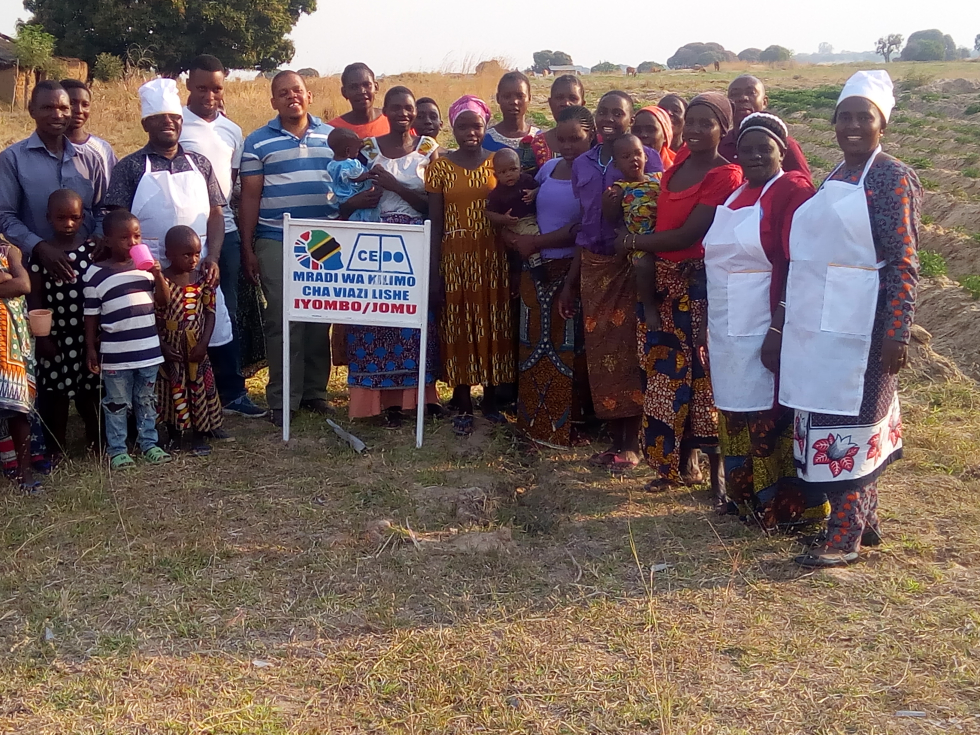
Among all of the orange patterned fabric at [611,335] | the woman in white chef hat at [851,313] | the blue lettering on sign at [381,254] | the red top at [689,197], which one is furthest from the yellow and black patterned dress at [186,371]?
the woman in white chef hat at [851,313]

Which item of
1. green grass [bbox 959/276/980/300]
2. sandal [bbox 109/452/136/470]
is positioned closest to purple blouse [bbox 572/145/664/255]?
sandal [bbox 109/452/136/470]

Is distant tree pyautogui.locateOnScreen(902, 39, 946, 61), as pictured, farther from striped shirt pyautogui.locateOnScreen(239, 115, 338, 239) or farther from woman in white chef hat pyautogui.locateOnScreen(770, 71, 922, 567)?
woman in white chef hat pyautogui.locateOnScreen(770, 71, 922, 567)

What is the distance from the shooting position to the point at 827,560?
13.0 ft

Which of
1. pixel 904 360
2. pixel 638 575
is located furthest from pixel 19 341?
pixel 904 360

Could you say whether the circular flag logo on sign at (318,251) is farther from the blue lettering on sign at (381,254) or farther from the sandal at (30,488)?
the sandal at (30,488)

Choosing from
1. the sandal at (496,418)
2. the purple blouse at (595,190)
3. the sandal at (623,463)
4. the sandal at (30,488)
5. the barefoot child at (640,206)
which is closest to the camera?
the barefoot child at (640,206)

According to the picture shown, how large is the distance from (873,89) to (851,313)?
913 millimetres

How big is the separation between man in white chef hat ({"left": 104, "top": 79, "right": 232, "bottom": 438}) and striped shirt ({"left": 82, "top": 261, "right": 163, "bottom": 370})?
0.36 m

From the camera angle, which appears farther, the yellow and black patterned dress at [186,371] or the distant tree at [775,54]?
the distant tree at [775,54]

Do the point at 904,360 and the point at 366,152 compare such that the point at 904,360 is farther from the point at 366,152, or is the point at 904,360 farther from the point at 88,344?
the point at 88,344

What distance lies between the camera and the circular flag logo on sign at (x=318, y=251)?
533 centimetres

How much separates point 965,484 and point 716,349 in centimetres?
183

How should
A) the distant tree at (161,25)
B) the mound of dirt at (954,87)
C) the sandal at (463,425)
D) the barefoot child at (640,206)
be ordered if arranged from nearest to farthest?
the barefoot child at (640,206) < the sandal at (463,425) < the distant tree at (161,25) < the mound of dirt at (954,87)

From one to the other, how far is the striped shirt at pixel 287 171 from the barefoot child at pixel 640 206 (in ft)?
6.31
